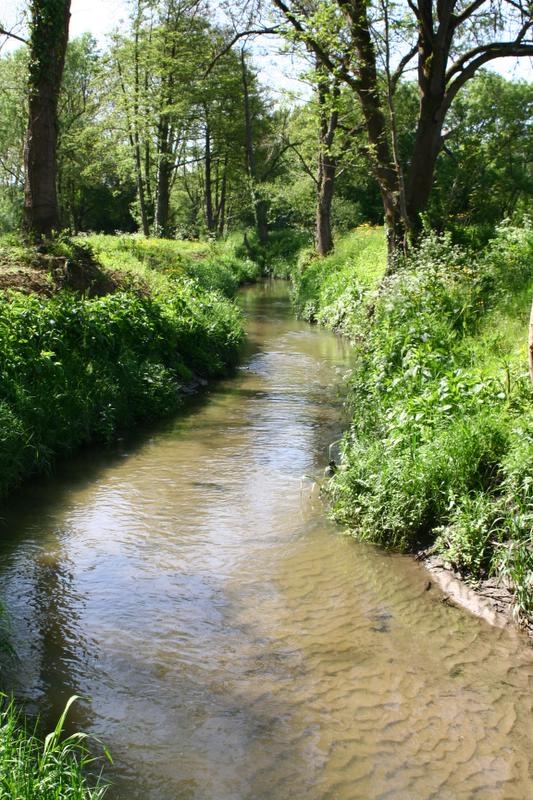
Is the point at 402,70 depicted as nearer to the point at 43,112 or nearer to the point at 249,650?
the point at 43,112

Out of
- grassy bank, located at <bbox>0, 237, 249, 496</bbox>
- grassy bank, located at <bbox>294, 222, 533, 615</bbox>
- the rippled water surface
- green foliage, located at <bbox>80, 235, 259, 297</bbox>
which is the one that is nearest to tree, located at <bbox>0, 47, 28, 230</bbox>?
green foliage, located at <bbox>80, 235, 259, 297</bbox>

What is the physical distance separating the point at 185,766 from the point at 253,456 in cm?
546

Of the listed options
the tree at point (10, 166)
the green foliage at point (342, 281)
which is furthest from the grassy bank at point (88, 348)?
the tree at point (10, 166)

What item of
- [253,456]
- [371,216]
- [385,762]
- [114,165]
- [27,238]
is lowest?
[385,762]

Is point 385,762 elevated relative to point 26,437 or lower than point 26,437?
lower

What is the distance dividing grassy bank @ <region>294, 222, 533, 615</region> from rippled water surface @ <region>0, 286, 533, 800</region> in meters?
0.43

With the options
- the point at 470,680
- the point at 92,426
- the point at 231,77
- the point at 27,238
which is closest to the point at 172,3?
the point at 231,77

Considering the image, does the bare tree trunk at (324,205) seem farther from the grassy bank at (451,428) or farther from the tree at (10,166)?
the tree at (10,166)

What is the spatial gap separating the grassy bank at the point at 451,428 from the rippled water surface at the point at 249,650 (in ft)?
1.39

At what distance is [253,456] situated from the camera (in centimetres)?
898

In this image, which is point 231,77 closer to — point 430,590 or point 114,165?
point 114,165

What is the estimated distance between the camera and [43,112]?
536 inches

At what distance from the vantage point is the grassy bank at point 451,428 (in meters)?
5.41

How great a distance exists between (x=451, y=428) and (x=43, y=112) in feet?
37.2
